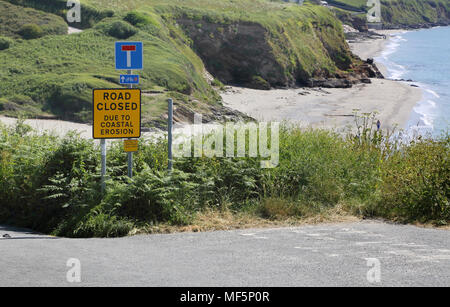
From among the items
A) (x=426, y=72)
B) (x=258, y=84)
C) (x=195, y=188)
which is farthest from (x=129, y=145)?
(x=426, y=72)

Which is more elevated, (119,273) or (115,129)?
(115,129)

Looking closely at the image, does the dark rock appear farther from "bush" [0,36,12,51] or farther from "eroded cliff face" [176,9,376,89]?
"bush" [0,36,12,51]

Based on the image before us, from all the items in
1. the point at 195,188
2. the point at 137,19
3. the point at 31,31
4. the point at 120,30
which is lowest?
the point at 195,188

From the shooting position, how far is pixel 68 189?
32.6 feet

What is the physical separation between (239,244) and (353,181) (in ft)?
11.5

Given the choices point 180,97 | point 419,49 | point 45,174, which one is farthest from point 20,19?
point 419,49

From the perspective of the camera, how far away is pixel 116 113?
389 inches

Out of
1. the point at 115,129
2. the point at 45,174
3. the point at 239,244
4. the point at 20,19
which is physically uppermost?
the point at 20,19

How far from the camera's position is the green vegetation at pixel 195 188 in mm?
9727

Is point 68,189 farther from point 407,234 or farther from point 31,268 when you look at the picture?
point 407,234

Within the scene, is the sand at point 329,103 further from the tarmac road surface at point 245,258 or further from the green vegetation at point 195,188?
the tarmac road surface at point 245,258

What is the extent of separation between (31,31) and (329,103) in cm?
2648

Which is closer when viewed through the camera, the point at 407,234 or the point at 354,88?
the point at 407,234

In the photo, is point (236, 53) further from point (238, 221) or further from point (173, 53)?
point (238, 221)
